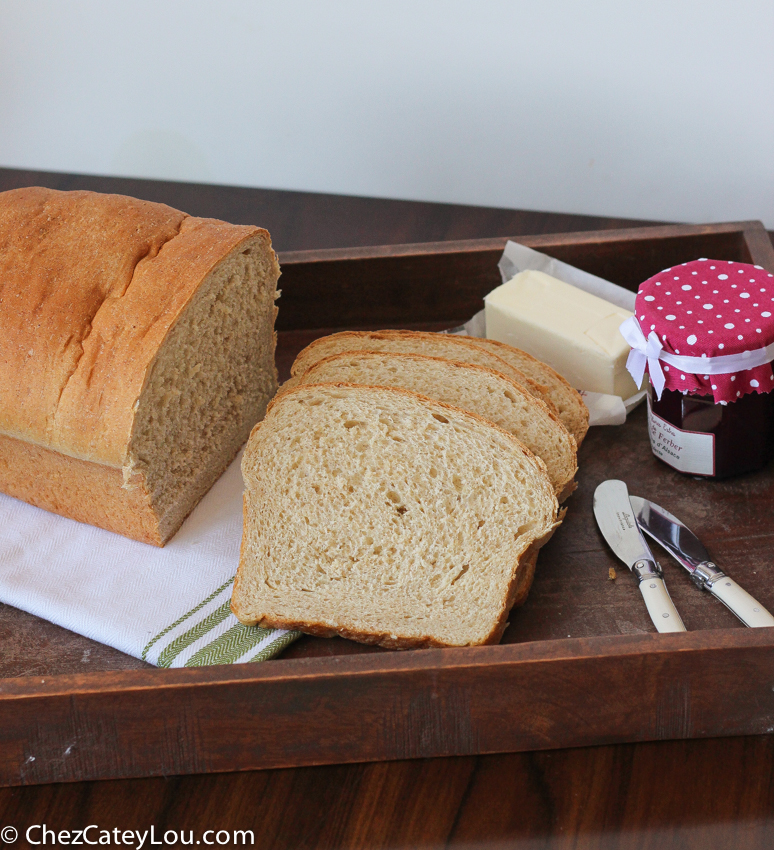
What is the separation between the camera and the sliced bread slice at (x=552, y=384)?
1.96 metres

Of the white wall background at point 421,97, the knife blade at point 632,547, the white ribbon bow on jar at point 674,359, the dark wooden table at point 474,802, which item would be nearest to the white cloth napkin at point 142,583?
the dark wooden table at point 474,802

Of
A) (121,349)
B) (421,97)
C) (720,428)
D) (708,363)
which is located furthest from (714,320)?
(421,97)

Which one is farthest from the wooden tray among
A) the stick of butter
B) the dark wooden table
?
the stick of butter

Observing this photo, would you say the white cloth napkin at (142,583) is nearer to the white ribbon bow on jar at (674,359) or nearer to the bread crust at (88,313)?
the bread crust at (88,313)

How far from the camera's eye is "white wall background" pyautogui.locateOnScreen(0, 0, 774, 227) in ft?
8.28

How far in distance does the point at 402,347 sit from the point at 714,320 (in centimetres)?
68

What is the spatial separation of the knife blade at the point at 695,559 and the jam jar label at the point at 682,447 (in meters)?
0.11

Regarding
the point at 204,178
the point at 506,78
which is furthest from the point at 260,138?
the point at 506,78

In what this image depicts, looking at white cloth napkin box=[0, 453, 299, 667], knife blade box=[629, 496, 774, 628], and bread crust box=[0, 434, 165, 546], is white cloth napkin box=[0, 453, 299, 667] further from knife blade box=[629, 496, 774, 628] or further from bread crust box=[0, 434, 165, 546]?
knife blade box=[629, 496, 774, 628]

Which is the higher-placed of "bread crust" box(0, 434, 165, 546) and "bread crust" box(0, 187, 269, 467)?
"bread crust" box(0, 187, 269, 467)

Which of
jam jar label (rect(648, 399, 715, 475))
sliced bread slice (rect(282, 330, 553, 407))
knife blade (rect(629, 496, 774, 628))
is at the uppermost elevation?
sliced bread slice (rect(282, 330, 553, 407))

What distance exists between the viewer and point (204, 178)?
10.8 feet

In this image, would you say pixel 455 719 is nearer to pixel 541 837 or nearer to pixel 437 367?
pixel 541 837

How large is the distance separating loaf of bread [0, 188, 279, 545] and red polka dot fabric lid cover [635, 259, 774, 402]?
0.80 metres
